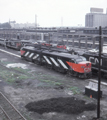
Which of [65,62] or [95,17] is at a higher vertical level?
[95,17]

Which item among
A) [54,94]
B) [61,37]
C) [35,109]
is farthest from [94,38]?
[35,109]

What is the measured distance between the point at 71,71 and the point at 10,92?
9.29 m

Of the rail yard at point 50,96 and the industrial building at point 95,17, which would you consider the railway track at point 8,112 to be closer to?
the rail yard at point 50,96

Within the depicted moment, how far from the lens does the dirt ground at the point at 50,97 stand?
1293cm

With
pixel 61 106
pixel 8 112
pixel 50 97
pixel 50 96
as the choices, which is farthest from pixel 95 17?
pixel 8 112

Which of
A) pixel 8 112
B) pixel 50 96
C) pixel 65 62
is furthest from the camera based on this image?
pixel 65 62

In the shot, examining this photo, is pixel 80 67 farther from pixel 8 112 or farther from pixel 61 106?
pixel 8 112

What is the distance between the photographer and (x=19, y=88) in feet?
62.4

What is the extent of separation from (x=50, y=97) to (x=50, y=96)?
27 cm

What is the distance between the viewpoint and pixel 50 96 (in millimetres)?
16609

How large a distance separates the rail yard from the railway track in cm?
8

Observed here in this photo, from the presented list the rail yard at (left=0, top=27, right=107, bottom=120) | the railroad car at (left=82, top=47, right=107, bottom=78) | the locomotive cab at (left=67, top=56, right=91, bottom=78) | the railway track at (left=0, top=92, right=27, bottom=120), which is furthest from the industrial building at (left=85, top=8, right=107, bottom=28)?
the railway track at (left=0, top=92, right=27, bottom=120)

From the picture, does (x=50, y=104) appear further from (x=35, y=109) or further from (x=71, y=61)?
(x=71, y=61)

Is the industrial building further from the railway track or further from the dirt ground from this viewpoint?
the railway track
